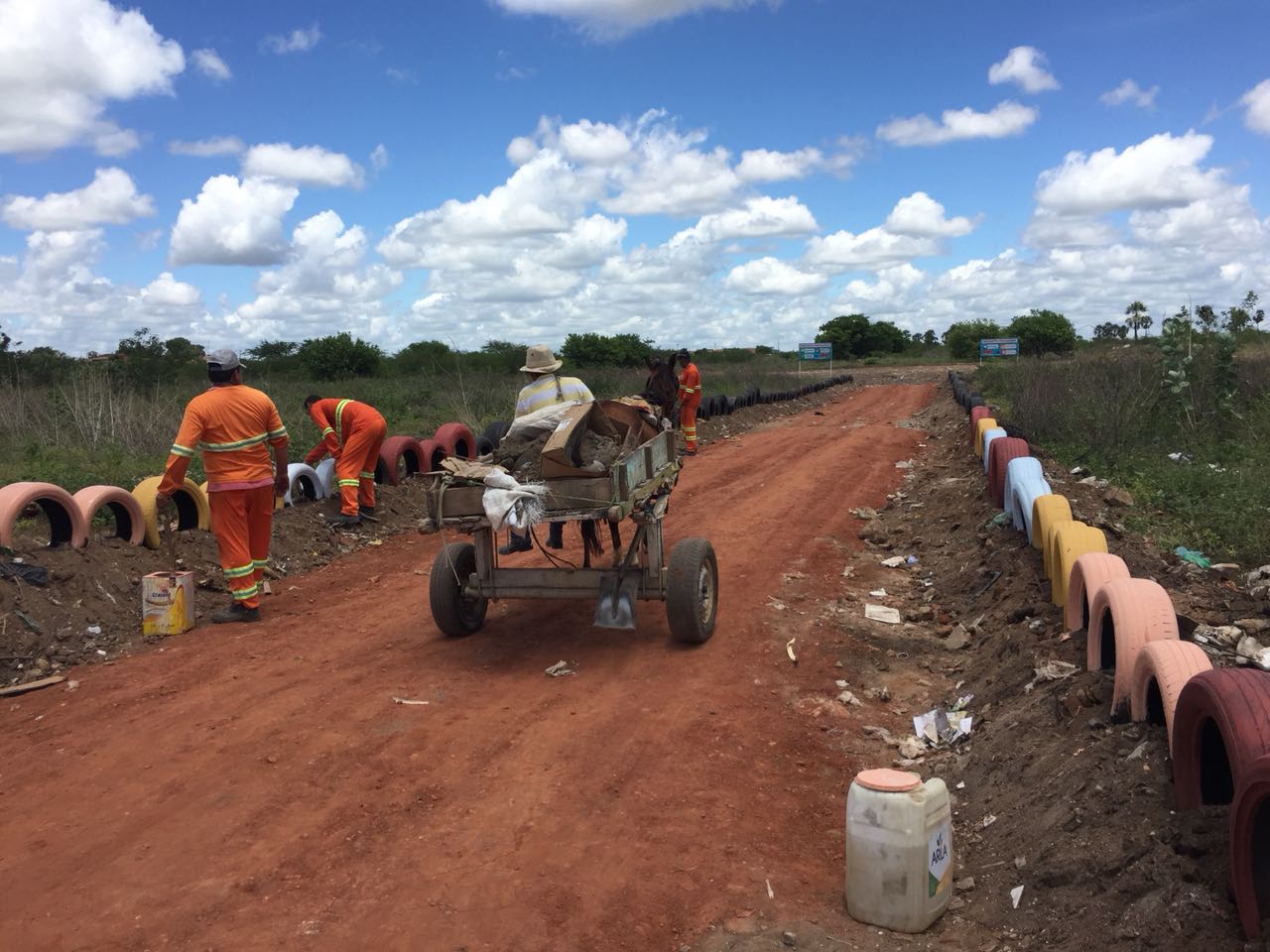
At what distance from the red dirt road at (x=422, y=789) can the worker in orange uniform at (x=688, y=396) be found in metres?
9.00

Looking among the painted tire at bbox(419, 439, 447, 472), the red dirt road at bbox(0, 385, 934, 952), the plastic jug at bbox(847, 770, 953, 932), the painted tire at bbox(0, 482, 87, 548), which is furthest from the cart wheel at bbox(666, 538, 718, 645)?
the painted tire at bbox(419, 439, 447, 472)

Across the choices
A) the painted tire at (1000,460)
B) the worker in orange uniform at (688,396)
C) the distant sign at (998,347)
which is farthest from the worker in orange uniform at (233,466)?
the distant sign at (998,347)

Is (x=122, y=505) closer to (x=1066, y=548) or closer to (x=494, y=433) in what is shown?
(x=494, y=433)

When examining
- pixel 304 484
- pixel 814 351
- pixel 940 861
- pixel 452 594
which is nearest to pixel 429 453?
pixel 304 484

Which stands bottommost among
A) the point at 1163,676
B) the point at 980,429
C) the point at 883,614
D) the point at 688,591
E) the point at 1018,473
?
the point at 883,614

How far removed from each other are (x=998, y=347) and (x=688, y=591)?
190ft

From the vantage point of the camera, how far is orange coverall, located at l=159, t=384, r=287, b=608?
305 inches

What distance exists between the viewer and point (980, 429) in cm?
1409

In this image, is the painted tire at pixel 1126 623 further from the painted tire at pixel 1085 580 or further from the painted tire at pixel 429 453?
the painted tire at pixel 429 453

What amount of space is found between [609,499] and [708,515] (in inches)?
212

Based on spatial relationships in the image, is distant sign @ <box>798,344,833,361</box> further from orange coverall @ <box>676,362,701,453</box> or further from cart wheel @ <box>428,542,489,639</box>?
cart wheel @ <box>428,542,489,639</box>

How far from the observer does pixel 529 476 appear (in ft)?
22.2

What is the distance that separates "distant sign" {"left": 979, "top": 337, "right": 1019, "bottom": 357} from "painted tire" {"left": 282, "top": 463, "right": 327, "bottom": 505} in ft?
170

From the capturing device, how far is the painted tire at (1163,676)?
12.7 ft
